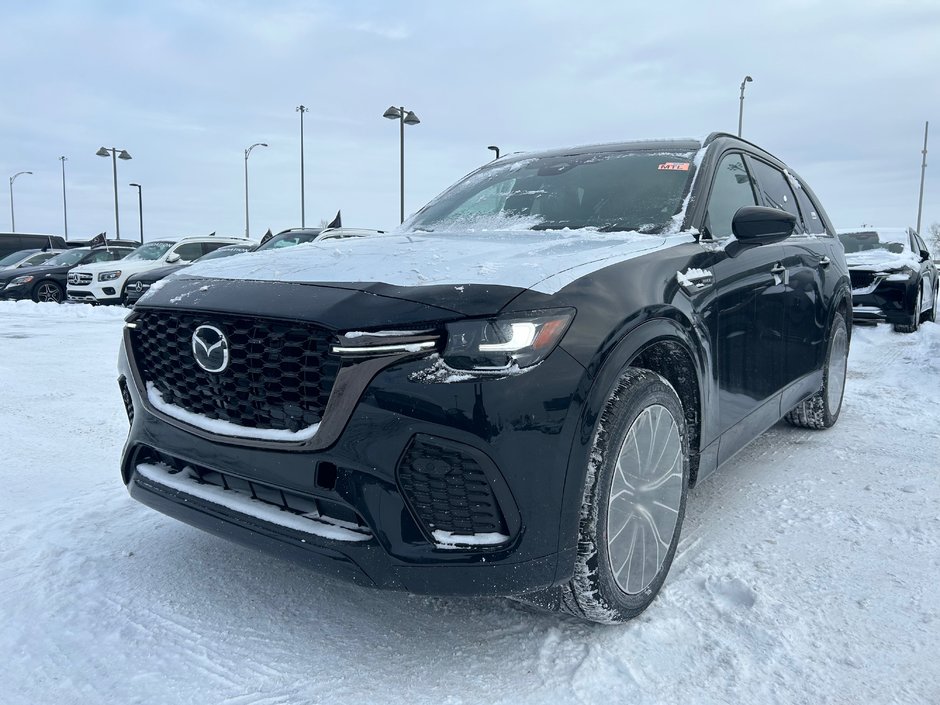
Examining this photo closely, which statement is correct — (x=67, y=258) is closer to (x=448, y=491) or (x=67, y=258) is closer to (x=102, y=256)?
(x=102, y=256)

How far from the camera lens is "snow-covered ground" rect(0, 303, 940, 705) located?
194 centimetres

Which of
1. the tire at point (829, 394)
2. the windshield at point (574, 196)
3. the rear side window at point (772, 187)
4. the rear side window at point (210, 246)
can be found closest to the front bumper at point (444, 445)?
the windshield at point (574, 196)

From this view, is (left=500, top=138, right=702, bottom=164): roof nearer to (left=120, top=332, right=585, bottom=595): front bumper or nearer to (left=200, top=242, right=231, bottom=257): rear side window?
(left=120, top=332, right=585, bottom=595): front bumper

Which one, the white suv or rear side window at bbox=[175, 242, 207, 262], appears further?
rear side window at bbox=[175, 242, 207, 262]

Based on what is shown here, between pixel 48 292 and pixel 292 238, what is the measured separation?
6.75 m

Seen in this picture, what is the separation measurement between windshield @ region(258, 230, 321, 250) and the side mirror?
12.4 meters

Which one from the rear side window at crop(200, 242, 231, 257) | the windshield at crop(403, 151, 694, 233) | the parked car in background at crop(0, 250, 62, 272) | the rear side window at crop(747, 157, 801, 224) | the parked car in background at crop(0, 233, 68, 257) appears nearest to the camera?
the windshield at crop(403, 151, 694, 233)

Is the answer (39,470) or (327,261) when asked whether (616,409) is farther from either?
(39,470)

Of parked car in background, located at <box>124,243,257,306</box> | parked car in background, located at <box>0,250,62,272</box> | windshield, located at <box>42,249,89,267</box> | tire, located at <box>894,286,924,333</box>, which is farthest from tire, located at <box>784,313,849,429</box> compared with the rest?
parked car in background, located at <box>0,250,62,272</box>

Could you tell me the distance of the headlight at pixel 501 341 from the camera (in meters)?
1.81

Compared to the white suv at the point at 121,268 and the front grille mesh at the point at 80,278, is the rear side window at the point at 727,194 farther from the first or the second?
the front grille mesh at the point at 80,278

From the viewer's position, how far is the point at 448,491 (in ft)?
6.00

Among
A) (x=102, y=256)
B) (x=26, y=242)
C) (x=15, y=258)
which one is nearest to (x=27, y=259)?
(x=15, y=258)

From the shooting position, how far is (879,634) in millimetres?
2213
